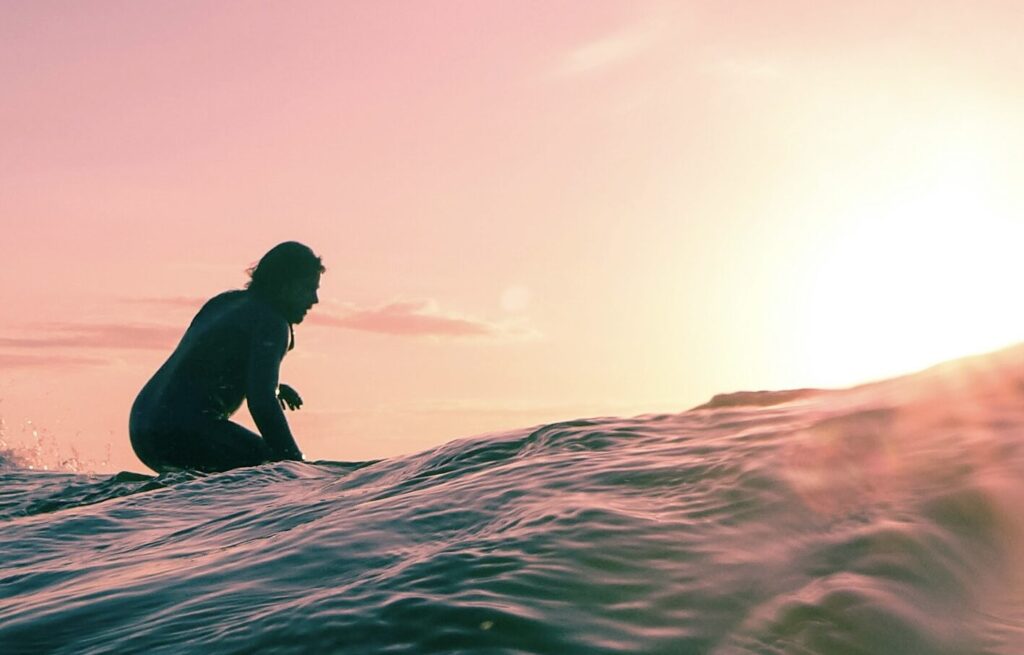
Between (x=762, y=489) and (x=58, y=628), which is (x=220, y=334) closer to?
(x=58, y=628)

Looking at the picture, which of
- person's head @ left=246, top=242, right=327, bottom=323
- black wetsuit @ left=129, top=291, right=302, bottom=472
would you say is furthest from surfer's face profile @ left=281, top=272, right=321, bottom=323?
black wetsuit @ left=129, top=291, right=302, bottom=472

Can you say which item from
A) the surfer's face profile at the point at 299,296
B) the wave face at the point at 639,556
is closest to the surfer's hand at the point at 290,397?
the surfer's face profile at the point at 299,296

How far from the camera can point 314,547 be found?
3418mm

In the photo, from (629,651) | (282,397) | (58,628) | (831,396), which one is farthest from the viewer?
(282,397)

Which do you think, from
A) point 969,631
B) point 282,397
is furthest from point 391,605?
point 282,397

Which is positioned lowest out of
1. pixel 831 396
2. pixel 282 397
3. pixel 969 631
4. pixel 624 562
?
pixel 969 631

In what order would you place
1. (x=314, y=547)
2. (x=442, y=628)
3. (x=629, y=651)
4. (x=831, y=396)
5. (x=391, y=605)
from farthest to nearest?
(x=831, y=396)
(x=314, y=547)
(x=391, y=605)
(x=442, y=628)
(x=629, y=651)

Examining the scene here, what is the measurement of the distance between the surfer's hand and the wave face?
4083 millimetres

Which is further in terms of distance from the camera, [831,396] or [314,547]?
[831,396]

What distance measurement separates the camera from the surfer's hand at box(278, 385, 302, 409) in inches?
344

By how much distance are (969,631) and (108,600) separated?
2387 mm

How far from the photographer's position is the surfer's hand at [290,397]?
8.74 metres

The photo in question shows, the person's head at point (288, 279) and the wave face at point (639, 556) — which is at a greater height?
the person's head at point (288, 279)

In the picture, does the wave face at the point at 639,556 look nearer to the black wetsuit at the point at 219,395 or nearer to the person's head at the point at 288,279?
the black wetsuit at the point at 219,395
